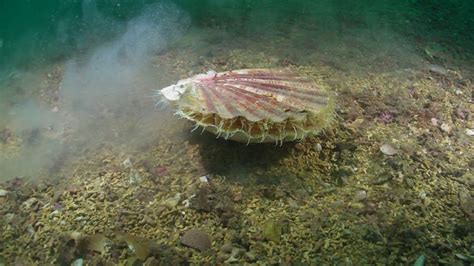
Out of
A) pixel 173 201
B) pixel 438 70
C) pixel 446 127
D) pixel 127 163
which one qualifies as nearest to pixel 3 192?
pixel 127 163

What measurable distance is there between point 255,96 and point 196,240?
87 cm

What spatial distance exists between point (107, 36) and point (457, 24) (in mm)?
4201

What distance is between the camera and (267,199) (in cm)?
191

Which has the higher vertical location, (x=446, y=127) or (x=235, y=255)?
(x=446, y=127)

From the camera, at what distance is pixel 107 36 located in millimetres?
4625

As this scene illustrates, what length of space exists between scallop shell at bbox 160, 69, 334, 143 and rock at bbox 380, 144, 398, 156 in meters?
0.40

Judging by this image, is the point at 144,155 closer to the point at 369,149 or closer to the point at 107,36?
the point at 369,149

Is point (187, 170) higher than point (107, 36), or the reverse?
point (187, 170)

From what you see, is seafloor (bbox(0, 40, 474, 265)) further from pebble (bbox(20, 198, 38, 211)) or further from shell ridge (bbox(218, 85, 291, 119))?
shell ridge (bbox(218, 85, 291, 119))

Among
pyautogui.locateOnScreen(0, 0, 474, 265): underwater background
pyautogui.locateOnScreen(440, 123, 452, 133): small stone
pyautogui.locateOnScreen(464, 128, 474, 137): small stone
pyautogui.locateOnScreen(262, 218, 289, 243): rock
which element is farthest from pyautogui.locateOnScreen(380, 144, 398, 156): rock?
pyautogui.locateOnScreen(262, 218, 289, 243): rock

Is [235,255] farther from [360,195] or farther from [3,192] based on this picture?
[3,192]

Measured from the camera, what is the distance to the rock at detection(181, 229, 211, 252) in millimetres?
1672

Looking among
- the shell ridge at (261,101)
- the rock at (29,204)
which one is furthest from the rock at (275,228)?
the rock at (29,204)

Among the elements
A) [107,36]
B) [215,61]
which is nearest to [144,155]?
[215,61]
